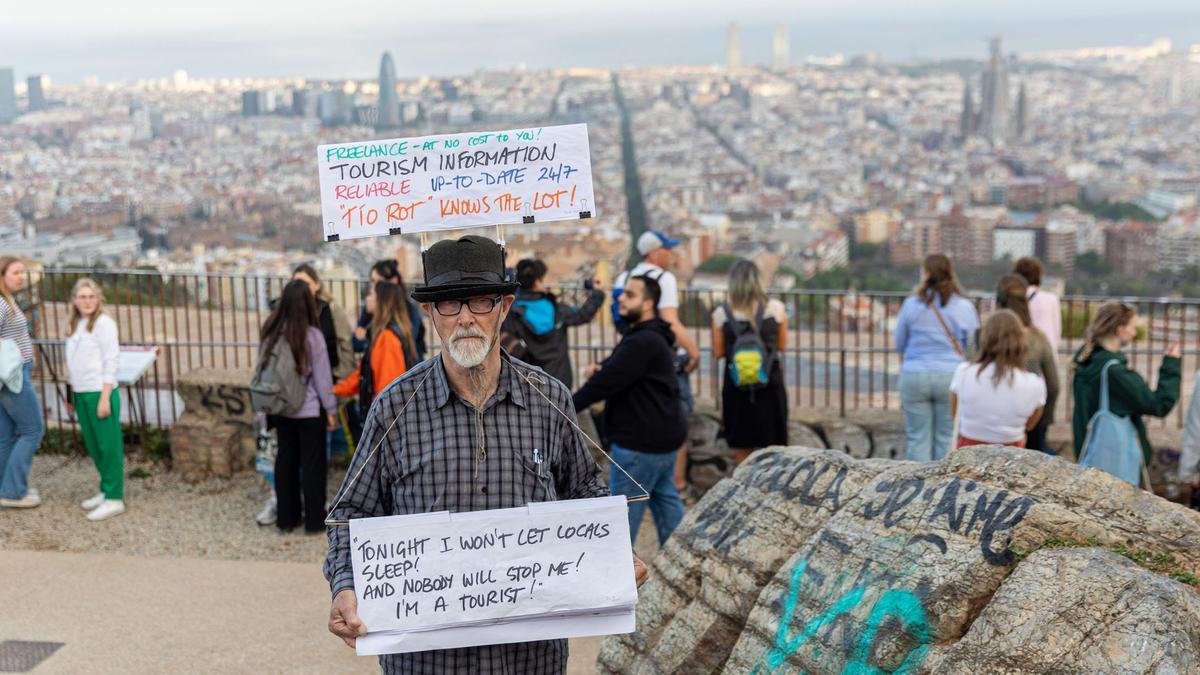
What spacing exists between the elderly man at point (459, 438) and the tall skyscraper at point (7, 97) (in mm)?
28864

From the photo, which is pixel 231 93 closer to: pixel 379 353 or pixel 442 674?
pixel 379 353

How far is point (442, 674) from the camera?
295cm

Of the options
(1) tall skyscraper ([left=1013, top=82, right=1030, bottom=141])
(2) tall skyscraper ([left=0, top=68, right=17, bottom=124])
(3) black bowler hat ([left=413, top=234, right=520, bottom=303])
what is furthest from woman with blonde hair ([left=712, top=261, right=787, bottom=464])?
(1) tall skyscraper ([left=1013, top=82, right=1030, bottom=141])

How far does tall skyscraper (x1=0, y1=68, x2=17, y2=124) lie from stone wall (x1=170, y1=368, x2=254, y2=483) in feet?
77.0

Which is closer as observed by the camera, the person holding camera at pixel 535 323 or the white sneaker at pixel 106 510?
the person holding camera at pixel 535 323

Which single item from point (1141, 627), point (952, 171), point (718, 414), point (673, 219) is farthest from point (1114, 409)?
point (952, 171)

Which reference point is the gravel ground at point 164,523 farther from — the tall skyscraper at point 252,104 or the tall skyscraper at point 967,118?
the tall skyscraper at point 967,118

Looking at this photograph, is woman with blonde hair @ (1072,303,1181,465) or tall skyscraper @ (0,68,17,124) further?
tall skyscraper @ (0,68,17,124)

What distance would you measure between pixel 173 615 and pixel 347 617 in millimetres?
3200

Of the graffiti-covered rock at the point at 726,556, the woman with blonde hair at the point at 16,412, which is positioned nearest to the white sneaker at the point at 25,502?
the woman with blonde hair at the point at 16,412

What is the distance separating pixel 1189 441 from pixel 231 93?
43.4 metres

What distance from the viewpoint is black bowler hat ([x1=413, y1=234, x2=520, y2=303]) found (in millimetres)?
2920

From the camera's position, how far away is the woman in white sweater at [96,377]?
704cm

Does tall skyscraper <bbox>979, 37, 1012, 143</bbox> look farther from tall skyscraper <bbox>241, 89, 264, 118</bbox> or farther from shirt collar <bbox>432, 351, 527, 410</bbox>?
shirt collar <bbox>432, 351, 527, 410</bbox>
